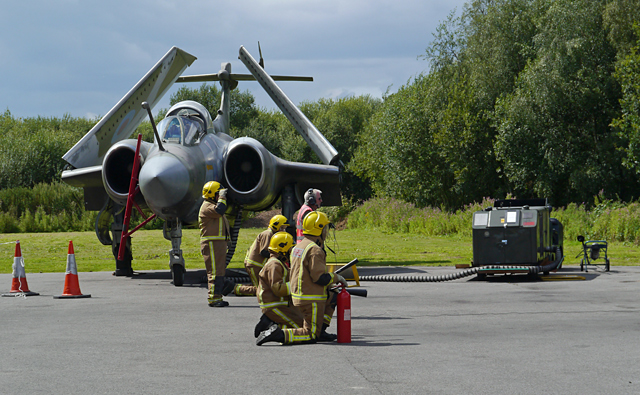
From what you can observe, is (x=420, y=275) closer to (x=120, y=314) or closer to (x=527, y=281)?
(x=527, y=281)

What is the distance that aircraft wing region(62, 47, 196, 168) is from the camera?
17016 millimetres

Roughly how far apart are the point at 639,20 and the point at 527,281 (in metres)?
23.1

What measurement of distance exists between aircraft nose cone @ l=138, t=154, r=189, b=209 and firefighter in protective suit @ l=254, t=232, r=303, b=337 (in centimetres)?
600

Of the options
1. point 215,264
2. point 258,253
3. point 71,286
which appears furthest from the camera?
point 71,286

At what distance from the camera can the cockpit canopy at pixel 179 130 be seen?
14.8 meters

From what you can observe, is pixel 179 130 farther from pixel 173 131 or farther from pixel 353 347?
pixel 353 347

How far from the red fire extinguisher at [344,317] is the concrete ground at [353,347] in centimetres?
12

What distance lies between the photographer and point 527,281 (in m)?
15.0

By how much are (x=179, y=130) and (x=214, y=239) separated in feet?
15.6

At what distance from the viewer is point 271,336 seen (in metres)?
7.23

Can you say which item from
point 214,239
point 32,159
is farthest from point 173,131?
point 32,159

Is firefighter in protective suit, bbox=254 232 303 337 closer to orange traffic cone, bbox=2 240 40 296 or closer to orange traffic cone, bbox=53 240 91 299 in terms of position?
orange traffic cone, bbox=53 240 91 299

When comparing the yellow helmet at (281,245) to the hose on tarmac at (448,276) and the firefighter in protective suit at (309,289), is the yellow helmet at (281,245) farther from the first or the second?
the hose on tarmac at (448,276)

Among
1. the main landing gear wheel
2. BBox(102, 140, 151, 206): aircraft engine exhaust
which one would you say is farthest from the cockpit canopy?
the main landing gear wheel
